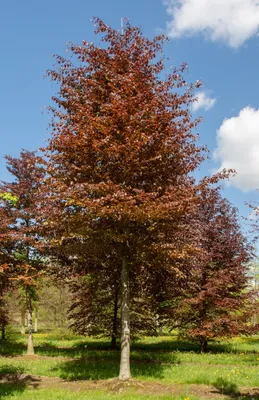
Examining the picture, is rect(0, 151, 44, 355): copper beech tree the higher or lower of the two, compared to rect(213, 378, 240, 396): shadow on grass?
higher

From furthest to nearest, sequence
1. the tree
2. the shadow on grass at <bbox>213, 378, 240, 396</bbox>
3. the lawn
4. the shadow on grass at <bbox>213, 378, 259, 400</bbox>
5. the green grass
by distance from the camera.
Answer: the tree
the shadow on grass at <bbox>213, 378, 240, 396</bbox>
the lawn
the shadow on grass at <bbox>213, 378, 259, 400</bbox>
the green grass

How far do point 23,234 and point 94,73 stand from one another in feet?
31.2

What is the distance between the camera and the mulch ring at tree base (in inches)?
328

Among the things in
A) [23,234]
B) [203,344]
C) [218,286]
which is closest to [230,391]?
[218,286]

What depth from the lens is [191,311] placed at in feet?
52.6

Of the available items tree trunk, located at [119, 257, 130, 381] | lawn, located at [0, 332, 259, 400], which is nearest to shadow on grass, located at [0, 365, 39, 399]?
lawn, located at [0, 332, 259, 400]

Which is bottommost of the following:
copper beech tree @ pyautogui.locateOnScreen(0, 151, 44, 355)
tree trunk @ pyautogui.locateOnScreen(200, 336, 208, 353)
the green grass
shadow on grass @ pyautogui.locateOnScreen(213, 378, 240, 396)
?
tree trunk @ pyautogui.locateOnScreen(200, 336, 208, 353)

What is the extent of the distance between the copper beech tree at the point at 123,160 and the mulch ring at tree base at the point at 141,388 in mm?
539

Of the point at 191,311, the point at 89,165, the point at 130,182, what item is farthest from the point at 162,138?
the point at 191,311

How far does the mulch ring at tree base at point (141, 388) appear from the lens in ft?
27.3

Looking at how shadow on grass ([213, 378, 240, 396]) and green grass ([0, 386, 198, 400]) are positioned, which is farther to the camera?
shadow on grass ([213, 378, 240, 396])

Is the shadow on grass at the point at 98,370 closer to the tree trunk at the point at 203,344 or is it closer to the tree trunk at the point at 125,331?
the tree trunk at the point at 125,331

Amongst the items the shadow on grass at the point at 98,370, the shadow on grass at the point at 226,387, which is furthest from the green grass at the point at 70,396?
the shadow on grass at the point at 98,370

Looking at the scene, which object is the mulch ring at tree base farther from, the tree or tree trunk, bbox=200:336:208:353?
tree trunk, bbox=200:336:208:353
